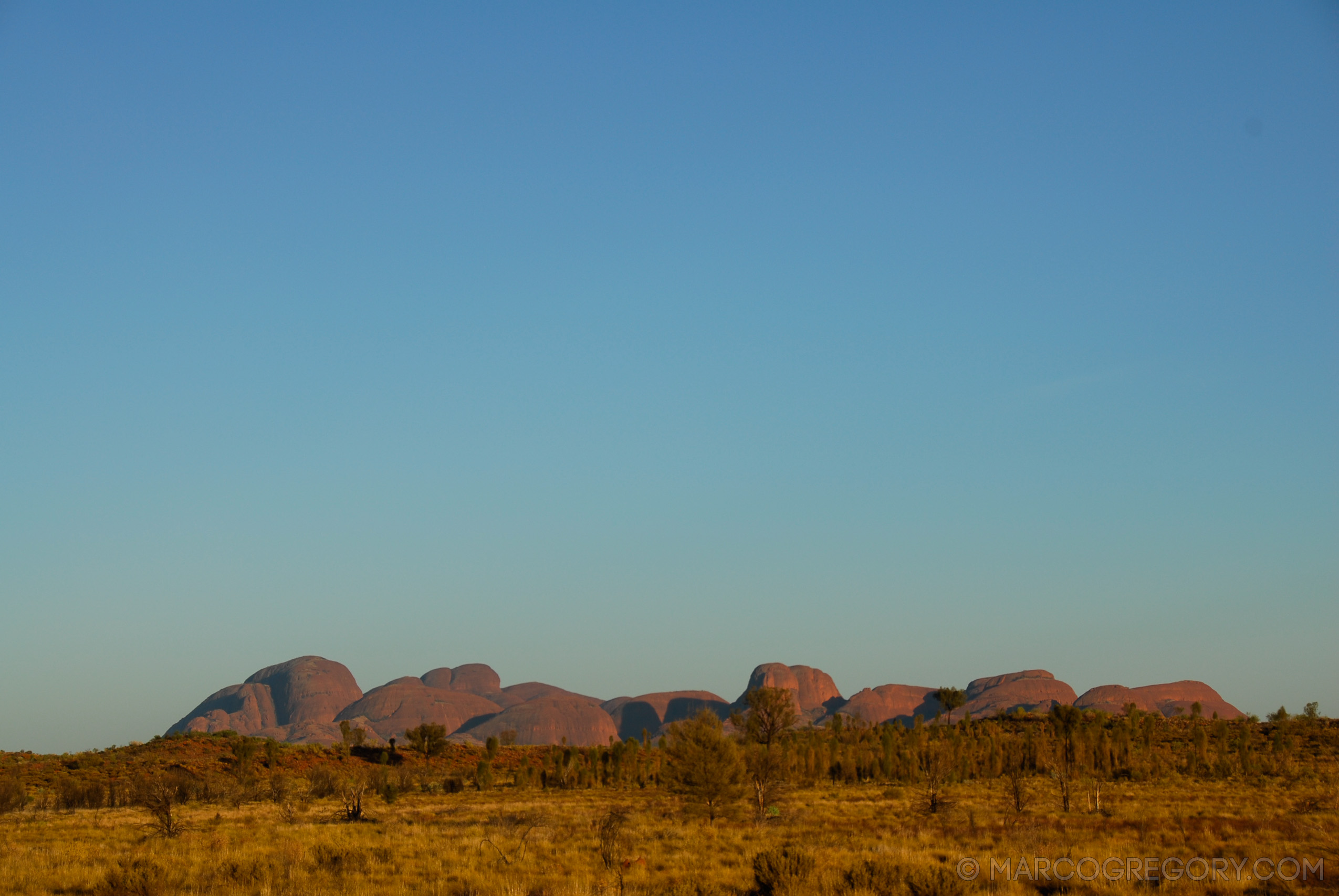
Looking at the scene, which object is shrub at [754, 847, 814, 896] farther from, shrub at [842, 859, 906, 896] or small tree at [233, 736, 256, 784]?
small tree at [233, 736, 256, 784]

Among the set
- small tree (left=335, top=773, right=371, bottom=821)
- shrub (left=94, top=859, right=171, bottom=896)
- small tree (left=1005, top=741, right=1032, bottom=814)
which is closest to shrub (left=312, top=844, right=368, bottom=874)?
shrub (left=94, top=859, right=171, bottom=896)

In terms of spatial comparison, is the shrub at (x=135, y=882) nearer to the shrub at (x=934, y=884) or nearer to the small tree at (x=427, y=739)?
the shrub at (x=934, y=884)

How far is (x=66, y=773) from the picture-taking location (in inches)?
2360

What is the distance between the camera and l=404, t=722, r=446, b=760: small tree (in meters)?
81.4

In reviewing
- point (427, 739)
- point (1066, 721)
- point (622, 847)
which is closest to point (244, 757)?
point (427, 739)

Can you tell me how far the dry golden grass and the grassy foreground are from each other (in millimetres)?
101

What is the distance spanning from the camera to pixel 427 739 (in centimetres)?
8175

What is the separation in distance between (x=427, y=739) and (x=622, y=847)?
62388 mm

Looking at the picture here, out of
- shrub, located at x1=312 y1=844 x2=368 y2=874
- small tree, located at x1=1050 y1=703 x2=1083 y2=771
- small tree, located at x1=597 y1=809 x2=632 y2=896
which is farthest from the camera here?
small tree, located at x1=1050 y1=703 x2=1083 y2=771

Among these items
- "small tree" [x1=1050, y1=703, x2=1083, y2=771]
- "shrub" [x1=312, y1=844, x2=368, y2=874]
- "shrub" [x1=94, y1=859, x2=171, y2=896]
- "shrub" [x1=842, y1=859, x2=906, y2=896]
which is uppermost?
"shrub" [x1=94, y1=859, x2=171, y2=896]

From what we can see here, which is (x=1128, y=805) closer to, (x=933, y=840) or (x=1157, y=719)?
(x=933, y=840)

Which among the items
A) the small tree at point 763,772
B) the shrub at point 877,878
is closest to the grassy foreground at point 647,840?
the shrub at point 877,878

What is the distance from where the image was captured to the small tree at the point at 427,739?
8138 cm

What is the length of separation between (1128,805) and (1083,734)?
32.6 metres
